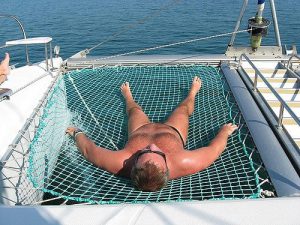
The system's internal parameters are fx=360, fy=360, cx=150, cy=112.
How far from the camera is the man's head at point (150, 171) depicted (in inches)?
124

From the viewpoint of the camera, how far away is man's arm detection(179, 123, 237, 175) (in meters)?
3.54

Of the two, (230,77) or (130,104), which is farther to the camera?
(230,77)

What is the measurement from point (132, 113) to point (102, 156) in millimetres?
1153

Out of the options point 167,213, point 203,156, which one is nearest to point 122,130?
point 203,156

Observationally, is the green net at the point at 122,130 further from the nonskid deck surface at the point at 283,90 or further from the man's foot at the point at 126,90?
the nonskid deck surface at the point at 283,90

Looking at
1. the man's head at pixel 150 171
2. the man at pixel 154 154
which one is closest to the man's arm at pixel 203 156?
the man at pixel 154 154

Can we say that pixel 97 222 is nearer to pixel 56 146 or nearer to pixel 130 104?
pixel 56 146

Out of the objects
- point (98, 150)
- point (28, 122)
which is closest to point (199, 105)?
point (98, 150)

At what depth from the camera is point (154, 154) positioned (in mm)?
3273

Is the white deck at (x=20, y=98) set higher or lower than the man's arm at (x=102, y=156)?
higher

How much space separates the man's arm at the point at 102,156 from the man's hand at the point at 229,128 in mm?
1218

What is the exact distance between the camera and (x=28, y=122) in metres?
4.17

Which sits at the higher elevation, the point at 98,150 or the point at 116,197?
the point at 98,150

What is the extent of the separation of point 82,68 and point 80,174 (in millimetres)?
2945
